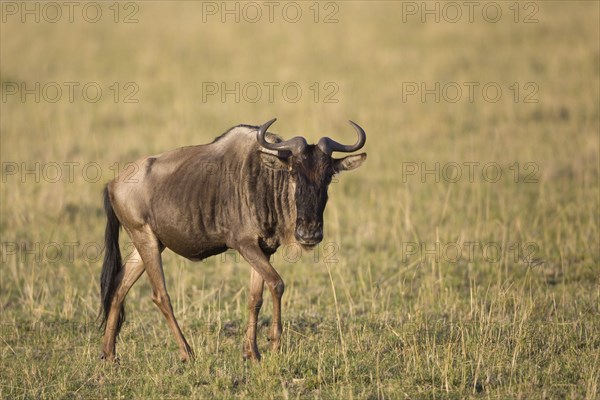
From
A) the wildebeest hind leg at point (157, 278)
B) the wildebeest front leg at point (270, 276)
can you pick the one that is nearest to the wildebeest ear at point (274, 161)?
the wildebeest front leg at point (270, 276)

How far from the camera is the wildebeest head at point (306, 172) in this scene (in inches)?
276

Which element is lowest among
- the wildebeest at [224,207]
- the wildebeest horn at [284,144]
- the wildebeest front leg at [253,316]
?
the wildebeest front leg at [253,316]

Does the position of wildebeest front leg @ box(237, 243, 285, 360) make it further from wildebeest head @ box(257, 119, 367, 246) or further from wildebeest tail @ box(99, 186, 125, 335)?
wildebeest tail @ box(99, 186, 125, 335)

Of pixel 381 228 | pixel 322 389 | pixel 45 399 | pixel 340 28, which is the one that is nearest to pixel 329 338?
pixel 322 389

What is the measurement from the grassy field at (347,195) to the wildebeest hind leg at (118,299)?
16 cm

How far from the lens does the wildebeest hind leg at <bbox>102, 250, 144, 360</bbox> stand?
7781 mm

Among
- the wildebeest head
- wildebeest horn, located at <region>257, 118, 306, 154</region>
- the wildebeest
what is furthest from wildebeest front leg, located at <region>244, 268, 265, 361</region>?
wildebeest horn, located at <region>257, 118, 306, 154</region>

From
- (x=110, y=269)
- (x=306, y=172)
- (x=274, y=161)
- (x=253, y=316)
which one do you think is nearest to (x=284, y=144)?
(x=274, y=161)

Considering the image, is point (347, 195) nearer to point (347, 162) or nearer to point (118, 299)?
point (347, 162)

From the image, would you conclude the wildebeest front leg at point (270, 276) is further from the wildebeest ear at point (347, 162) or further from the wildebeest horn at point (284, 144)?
the wildebeest ear at point (347, 162)

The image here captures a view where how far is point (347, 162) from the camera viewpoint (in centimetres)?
754

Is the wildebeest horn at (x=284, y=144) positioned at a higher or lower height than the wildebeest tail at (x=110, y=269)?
higher

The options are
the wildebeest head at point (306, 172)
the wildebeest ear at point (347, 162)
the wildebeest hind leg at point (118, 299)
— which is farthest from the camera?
the wildebeest hind leg at point (118, 299)

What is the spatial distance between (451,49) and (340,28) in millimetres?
3850
